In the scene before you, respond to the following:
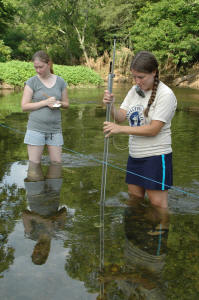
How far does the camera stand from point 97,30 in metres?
47.0

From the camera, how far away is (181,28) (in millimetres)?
31578

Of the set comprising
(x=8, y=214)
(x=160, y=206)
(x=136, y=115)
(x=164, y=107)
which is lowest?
(x=8, y=214)

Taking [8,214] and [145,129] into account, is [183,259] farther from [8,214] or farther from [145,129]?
[8,214]

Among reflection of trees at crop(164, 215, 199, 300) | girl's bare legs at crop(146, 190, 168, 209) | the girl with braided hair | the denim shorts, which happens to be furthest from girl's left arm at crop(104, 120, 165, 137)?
the denim shorts

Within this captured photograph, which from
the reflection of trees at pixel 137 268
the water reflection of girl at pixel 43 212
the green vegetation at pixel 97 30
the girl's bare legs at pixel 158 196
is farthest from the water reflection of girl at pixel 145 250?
the green vegetation at pixel 97 30

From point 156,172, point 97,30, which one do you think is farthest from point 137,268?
point 97,30

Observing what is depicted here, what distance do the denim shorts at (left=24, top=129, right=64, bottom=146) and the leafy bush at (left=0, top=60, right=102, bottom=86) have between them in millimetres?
19939

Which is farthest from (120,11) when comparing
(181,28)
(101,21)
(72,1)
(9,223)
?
(9,223)

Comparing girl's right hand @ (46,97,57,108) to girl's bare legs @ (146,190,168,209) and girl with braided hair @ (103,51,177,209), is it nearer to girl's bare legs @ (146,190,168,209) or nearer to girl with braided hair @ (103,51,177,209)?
girl with braided hair @ (103,51,177,209)

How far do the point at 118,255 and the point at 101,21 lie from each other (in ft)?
149

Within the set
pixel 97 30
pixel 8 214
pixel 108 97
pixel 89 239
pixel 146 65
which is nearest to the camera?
pixel 146 65

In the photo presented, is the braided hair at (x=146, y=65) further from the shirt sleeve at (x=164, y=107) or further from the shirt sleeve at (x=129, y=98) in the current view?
the shirt sleeve at (x=129, y=98)

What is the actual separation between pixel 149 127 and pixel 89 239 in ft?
4.48

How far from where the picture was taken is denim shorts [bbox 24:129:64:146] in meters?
5.04
